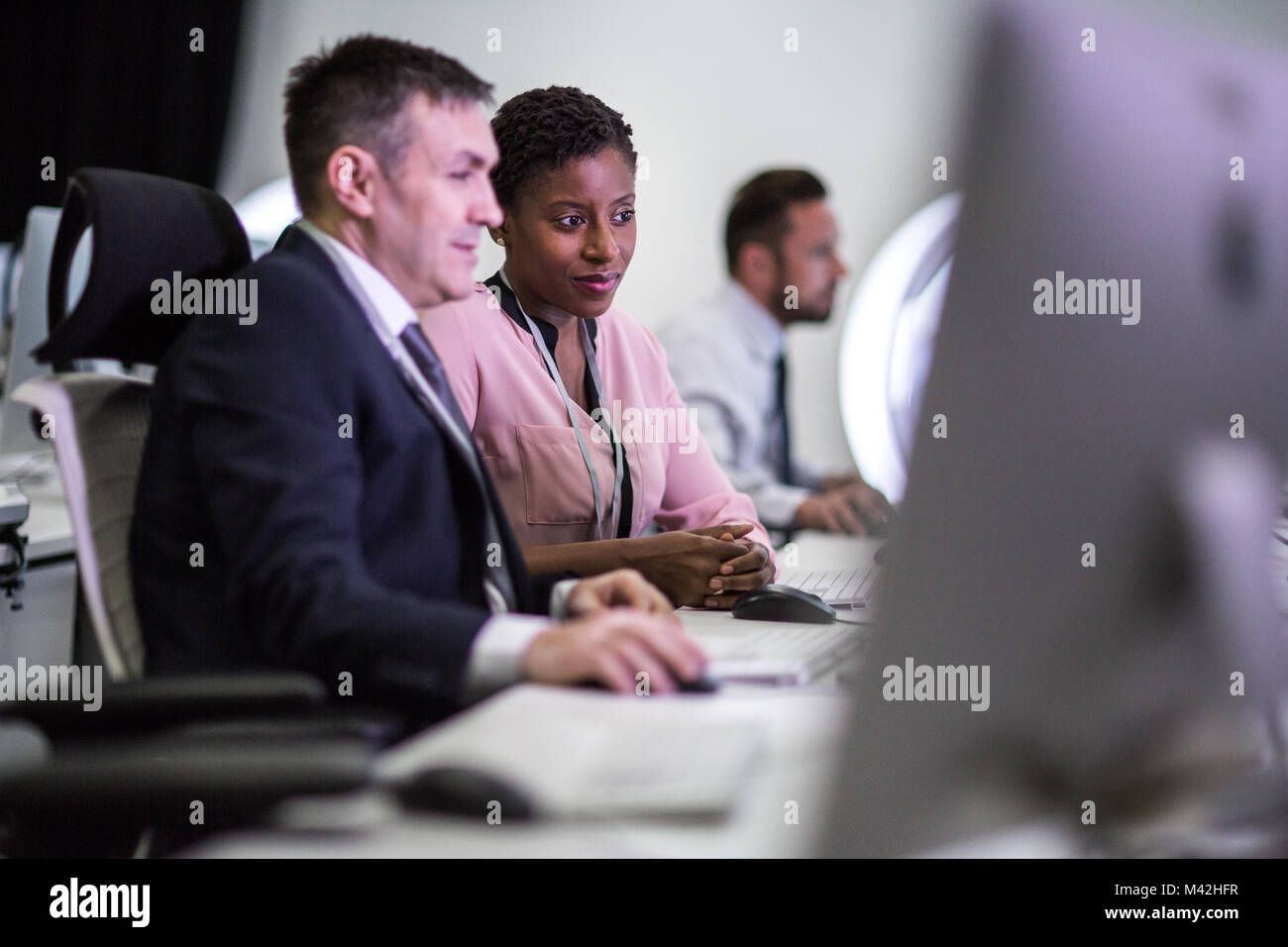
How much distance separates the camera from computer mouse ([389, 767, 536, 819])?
0.58 metres

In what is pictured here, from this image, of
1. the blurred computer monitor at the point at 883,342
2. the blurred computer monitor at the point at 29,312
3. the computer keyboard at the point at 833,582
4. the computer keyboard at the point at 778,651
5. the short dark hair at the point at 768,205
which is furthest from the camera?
the blurred computer monitor at the point at 883,342

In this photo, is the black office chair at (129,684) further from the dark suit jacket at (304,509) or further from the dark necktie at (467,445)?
the dark necktie at (467,445)

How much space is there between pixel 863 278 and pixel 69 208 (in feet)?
10.4

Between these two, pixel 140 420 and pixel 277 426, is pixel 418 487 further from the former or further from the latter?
pixel 140 420

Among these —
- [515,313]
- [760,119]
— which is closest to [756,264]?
[760,119]

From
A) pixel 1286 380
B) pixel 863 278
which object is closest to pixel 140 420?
pixel 1286 380

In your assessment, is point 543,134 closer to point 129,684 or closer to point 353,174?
point 353,174

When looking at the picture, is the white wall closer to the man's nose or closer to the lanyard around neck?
the lanyard around neck

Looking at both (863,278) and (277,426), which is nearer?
(277,426)

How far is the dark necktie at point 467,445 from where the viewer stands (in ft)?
3.37

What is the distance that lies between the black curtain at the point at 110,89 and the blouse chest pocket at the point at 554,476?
3.03 m

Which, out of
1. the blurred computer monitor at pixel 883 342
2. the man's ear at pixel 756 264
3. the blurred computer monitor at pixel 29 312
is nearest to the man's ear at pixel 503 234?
the blurred computer monitor at pixel 29 312

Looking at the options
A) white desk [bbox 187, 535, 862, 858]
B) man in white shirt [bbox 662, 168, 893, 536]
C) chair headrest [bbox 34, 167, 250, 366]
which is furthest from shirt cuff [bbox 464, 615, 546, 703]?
man in white shirt [bbox 662, 168, 893, 536]

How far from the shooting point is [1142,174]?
522 millimetres
